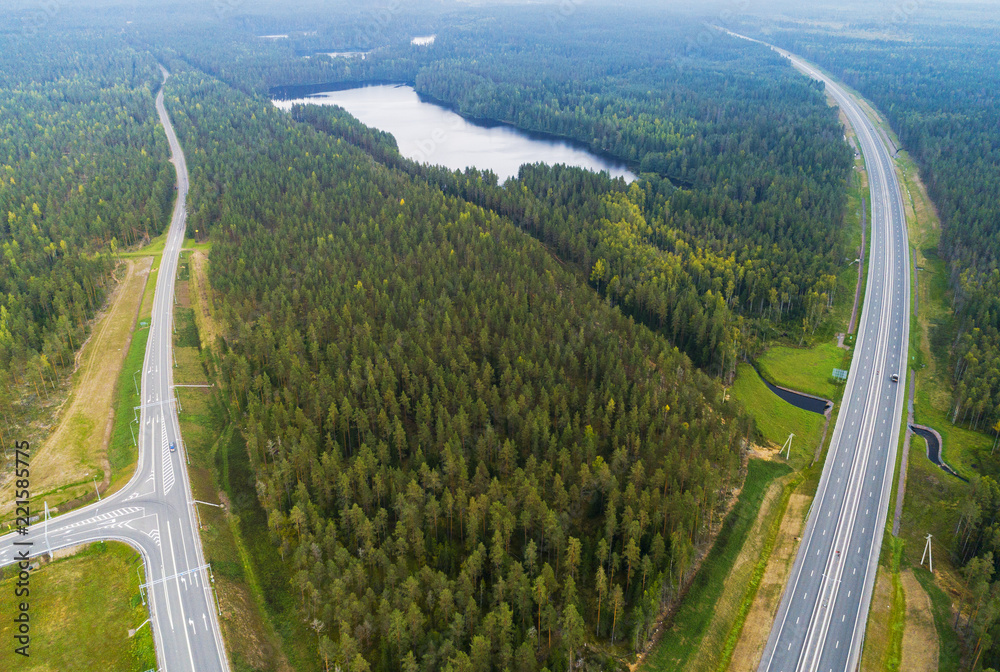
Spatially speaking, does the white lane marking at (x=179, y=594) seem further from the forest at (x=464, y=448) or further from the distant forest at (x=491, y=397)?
the forest at (x=464, y=448)

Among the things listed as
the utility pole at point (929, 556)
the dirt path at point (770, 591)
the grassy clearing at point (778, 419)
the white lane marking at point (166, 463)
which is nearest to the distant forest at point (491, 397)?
the grassy clearing at point (778, 419)

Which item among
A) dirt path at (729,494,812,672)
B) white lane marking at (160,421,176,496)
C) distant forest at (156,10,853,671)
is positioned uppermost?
distant forest at (156,10,853,671)

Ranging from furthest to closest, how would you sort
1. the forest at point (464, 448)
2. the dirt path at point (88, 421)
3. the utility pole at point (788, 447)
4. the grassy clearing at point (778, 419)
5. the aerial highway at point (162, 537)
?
the grassy clearing at point (778, 419) → the utility pole at point (788, 447) → the dirt path at point (88, 421) → the forest at point (464, 448) → the aerial highway at point (162, 537)

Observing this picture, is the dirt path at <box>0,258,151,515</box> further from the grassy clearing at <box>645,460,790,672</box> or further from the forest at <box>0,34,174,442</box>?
the grassy clearing at <box>645,460,790,672</box>

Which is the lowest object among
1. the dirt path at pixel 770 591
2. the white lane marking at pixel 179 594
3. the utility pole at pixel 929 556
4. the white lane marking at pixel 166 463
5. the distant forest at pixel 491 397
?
the dirt path at pixel 770 591

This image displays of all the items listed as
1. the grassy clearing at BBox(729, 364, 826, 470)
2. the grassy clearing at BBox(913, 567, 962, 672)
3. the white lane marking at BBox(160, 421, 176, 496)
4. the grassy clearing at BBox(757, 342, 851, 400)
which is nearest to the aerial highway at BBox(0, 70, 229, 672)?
the white lane marking at BBox(160, 421, 176, 496)

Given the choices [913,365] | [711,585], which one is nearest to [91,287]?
[711,585]
